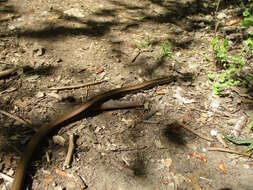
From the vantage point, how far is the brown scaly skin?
2273mm

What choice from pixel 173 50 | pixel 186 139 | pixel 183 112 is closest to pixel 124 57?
pixel 173 50

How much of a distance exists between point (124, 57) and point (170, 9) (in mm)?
1561

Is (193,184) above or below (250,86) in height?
below

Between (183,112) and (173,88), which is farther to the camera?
(173,88)

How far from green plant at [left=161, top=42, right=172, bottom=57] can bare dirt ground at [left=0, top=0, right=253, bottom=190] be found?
0.20ft

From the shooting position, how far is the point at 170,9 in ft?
15.5

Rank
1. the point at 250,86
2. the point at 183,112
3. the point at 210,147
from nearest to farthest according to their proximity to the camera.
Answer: the point at 210,147 → the point at 183,112 → the point at 250,86

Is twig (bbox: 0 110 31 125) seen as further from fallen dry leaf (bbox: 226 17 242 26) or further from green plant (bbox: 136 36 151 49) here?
fallen dry leaf (bbox: 226 17 242 26)

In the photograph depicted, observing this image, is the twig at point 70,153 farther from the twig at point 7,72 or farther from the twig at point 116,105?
the twig at point 7,72

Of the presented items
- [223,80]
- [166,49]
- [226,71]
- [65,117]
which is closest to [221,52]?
[226,71]

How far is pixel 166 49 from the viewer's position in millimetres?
3799

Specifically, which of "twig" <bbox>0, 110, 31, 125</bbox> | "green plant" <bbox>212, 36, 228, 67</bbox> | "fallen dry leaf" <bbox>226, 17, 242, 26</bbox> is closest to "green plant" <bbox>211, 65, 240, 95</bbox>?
"green plant" <bbox>212, 36, 228, 67</bbox>

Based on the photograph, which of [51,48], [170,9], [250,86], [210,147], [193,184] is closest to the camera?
[193,184]

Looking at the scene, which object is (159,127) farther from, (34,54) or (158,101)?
(34,54)
